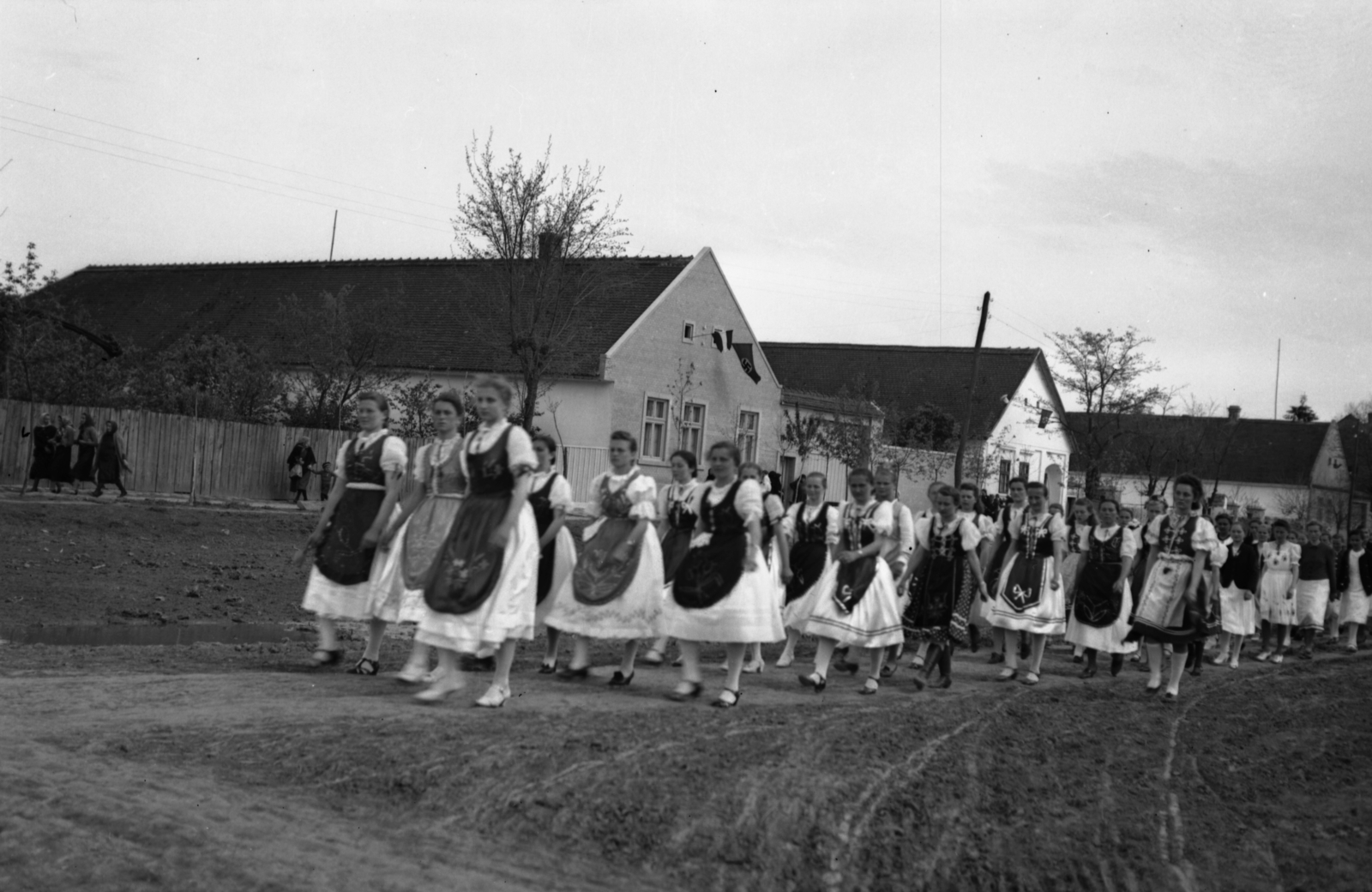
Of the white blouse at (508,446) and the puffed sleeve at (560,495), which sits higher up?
the white blouse at (508,446)

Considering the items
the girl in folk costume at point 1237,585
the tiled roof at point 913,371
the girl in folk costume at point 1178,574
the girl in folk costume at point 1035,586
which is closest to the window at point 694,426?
the tiled roof at point 913,371

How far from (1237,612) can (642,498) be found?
10.6 m

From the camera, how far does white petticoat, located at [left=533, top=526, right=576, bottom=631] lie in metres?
10.7

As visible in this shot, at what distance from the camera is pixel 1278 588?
1928 cm

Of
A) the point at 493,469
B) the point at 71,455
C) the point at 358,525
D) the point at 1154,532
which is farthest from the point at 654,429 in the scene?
the point at 493,469

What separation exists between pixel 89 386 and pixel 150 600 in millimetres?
16725

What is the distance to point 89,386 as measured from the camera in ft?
103

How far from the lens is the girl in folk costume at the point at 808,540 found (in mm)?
12211

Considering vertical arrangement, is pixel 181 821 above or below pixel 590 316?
below

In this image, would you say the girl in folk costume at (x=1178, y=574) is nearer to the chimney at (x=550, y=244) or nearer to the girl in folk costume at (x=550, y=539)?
the girl in folk costume at (x=550, y=539)

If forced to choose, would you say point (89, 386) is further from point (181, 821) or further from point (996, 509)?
point (181, 821)

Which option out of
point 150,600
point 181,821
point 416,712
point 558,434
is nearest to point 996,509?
point 558,434

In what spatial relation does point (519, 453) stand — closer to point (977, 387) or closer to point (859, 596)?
point (859, 596)

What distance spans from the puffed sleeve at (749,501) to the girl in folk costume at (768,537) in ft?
0.33
